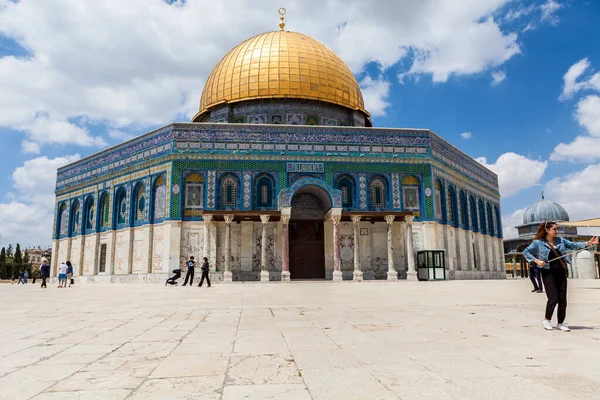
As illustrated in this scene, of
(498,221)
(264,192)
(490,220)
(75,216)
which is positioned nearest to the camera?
(264,192)

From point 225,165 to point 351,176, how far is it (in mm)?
6635

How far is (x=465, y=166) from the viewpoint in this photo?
29.9 metres

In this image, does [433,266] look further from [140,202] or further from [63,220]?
[63,220]

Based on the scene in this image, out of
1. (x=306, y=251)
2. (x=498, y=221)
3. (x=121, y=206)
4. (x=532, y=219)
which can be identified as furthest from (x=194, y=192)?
(x=532, y=219)

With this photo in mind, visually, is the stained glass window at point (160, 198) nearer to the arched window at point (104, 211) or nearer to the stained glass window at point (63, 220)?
the arched window at point (104, 211)

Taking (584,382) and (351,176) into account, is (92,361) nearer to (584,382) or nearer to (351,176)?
(584,382)

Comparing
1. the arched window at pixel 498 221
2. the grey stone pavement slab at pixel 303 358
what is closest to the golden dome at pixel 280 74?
the arched window at pixel 498 221

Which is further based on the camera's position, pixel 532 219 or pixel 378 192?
pixel 532 219

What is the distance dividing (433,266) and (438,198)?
488 cm

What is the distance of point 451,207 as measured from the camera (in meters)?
27.6

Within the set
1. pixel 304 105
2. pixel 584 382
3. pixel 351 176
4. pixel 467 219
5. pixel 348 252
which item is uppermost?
pixel 304 105

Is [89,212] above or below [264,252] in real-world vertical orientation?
above

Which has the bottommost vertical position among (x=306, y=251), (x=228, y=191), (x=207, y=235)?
(x=306, y=251)

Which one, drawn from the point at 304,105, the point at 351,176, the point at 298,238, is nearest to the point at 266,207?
the point at 298,238
